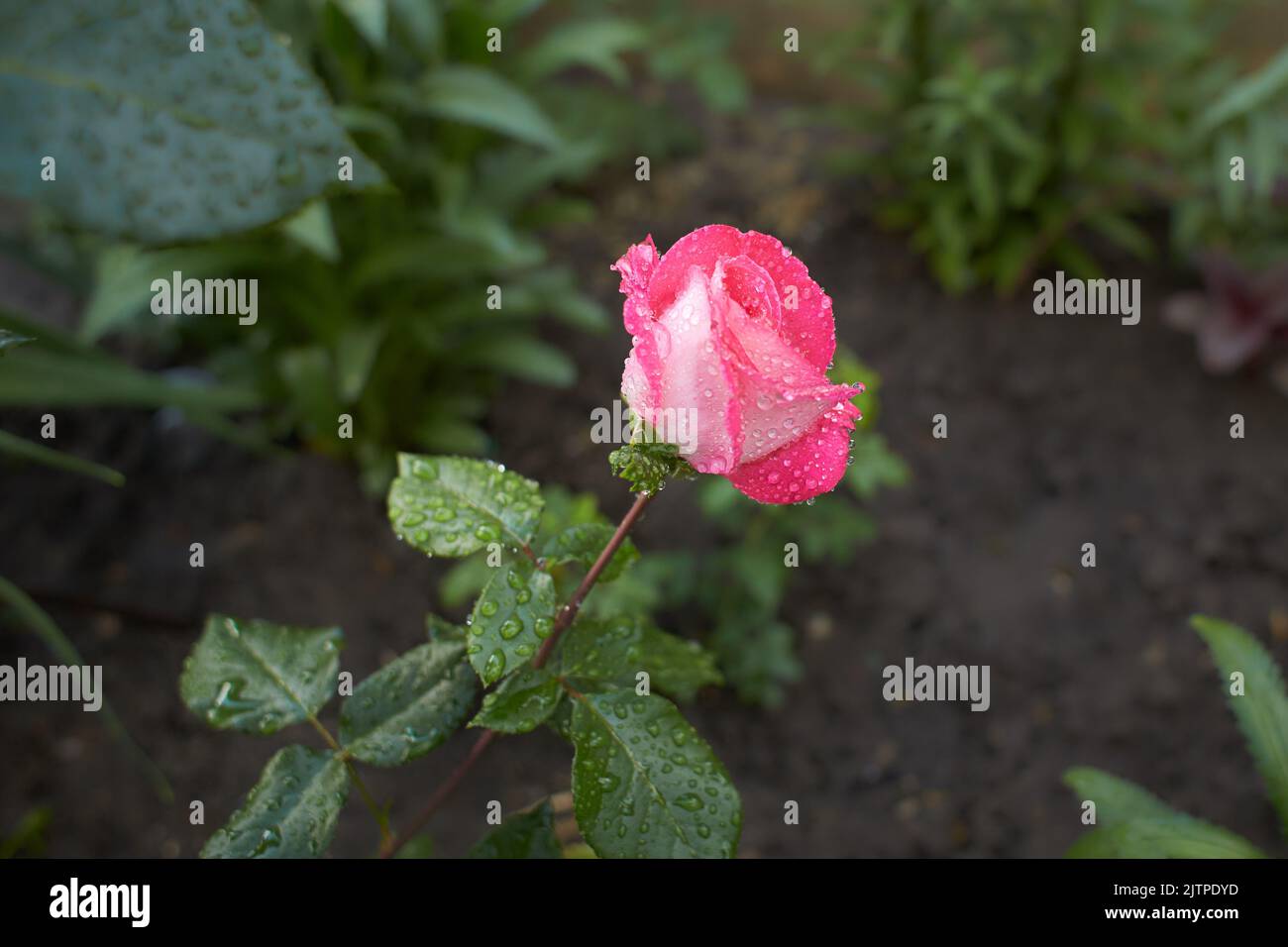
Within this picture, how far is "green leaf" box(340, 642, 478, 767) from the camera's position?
0.67 meters

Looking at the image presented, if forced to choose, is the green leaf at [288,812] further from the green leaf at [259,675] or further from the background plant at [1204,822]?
the background plant at [1204,822]

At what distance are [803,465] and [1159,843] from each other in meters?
0.55

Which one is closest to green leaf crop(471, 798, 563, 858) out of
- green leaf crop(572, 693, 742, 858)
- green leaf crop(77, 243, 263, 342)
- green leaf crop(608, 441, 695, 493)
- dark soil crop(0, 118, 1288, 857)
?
green leaf crop(572, 693, 742, 858)

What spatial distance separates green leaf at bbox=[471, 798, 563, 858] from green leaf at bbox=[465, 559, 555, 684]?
0.21 m

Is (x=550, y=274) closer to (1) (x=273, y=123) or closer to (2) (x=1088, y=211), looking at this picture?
(2) (x=1088, y=211)

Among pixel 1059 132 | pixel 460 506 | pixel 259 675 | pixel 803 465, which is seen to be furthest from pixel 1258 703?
pixel 1059 132

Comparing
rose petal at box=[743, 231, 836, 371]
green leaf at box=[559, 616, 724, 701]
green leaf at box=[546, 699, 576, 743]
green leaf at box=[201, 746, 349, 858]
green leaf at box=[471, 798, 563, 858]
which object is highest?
rose petal at box=[743, 231, 836, 371]

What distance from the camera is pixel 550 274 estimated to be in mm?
2002

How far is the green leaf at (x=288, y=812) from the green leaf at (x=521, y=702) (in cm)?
12

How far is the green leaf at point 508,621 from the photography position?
0.58 metres

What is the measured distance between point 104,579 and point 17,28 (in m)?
1.43

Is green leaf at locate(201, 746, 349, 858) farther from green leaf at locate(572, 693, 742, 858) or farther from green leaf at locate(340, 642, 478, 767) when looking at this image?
green leaf at locate(572, 693, 742, 858)

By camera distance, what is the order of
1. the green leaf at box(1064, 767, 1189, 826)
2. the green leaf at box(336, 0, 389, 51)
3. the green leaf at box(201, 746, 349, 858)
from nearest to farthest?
the green leaf at box(201, 746, 349, 858), the green leaf at box(1064, 767, 1189, 826), the green leaf at box(336, 0, 389, 51)
